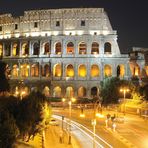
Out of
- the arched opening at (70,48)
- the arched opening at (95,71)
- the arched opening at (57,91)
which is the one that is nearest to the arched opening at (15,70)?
the arched opening at (57,91)

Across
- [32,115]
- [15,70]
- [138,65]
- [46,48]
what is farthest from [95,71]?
[32,115]

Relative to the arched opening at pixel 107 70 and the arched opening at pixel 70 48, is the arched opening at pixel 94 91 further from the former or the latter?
the arched opening at pixel 70 48

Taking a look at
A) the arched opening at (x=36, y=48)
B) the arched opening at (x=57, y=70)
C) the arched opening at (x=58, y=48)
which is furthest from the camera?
the arched opening at (x=36, y=48)

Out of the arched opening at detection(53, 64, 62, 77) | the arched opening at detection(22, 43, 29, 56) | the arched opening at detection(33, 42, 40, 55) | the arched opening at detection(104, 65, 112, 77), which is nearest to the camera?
the arched opening at detection(104, 65, 112, 77)

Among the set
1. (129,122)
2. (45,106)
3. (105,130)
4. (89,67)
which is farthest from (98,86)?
(45,106)

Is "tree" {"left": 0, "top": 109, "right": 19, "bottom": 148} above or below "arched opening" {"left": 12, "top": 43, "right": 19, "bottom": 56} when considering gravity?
below

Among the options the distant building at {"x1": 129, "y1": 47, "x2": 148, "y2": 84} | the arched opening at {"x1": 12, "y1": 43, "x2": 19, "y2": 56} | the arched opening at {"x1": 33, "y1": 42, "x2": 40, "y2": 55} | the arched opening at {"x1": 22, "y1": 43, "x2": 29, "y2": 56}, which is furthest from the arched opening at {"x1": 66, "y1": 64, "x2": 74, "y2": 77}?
the distant building at {"x1": 129, "y1": 47, "x2": 148, "y2": 84}

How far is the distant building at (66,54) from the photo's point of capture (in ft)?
300

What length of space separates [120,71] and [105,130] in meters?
45.0

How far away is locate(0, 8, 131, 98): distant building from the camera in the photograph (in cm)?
9156

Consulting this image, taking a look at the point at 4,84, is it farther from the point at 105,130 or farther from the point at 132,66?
the point at 132,66

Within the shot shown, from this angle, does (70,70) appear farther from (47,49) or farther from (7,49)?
(7,49)

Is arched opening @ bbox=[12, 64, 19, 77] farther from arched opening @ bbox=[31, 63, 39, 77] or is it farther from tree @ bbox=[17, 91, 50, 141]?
tree @ bbox=[17, 91, 50, 141]

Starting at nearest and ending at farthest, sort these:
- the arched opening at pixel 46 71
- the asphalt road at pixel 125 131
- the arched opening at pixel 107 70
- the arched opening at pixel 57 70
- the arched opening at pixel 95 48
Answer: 1. the asphalt road at pixel 125 131
2. the arched opening at pixel 107 70
3. the arched opening at pixel 95 48
4. the arched opening at pixel 57 70
5. the arched opening at pixel 46 71
